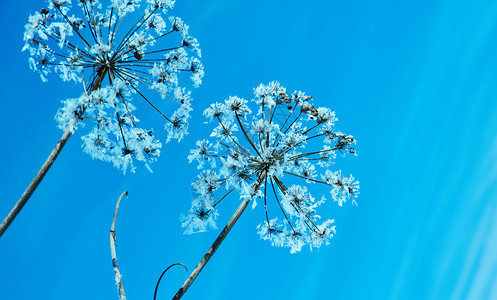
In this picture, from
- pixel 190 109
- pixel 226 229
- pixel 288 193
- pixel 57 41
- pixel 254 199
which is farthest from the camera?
pixel 190 109

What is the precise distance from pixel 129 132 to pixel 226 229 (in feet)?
11.8

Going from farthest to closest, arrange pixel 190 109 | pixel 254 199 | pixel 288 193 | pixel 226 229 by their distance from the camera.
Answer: pixel 190 109
pixel 288 193
pixel 254 199
pixel 226 229

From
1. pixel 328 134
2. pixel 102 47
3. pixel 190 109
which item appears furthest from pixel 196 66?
pixel 328 134

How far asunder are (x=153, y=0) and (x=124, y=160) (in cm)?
531

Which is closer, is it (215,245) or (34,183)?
(34,183)

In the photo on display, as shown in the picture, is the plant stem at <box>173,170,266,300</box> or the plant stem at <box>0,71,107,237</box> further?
the plant stem at <box>173,170,266,300</box>

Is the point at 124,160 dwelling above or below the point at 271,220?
below

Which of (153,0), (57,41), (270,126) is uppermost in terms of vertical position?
(153,0)

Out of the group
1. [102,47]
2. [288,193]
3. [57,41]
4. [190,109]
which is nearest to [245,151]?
[288,193]

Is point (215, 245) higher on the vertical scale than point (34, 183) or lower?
higher

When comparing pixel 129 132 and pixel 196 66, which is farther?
pixel 196 66

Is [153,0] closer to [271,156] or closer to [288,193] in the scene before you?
[271,156]

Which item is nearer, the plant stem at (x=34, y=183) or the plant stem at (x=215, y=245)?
the plant stem at (x=34, y=183)

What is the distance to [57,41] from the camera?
8.55 meters
